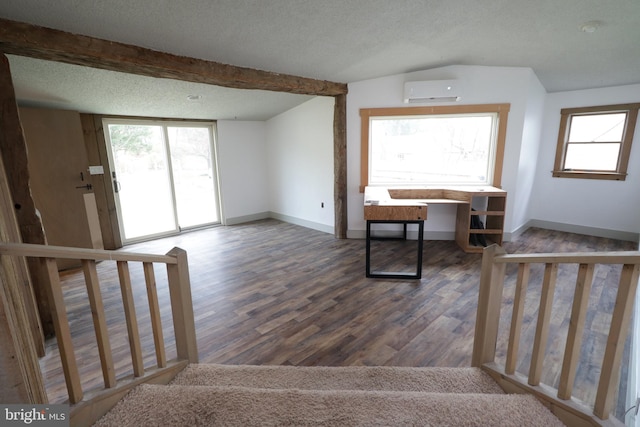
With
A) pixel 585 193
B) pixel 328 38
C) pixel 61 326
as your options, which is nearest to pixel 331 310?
pixel 61 326

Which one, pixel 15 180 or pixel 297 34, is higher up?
pixel 297 34

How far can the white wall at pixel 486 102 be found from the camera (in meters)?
4.09

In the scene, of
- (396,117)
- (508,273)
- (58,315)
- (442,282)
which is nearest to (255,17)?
(58,315)

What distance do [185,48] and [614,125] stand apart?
6072 millimetres

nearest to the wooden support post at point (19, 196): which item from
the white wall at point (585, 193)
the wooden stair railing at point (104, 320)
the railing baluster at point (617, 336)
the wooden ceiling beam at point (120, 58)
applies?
the wooden ceiling beam at point (120, 58)

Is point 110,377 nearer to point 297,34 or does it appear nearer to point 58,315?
point 58,315

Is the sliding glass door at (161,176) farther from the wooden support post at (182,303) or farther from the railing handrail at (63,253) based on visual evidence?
the railing handrail at (63,253)

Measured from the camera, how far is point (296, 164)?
5664 mm

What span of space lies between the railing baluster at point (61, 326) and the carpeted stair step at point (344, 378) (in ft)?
1.69

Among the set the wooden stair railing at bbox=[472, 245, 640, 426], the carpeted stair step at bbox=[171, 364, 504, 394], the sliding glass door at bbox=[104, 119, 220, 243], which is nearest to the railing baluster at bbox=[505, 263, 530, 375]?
the wooden stair railing at bbox=[472, 245, 640, 426]

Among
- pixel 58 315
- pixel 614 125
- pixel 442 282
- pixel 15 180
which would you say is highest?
pixel 614 125

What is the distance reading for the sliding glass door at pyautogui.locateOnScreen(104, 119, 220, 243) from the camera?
4672 mm

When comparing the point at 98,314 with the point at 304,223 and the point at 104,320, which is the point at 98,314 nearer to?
the point at 104,320
